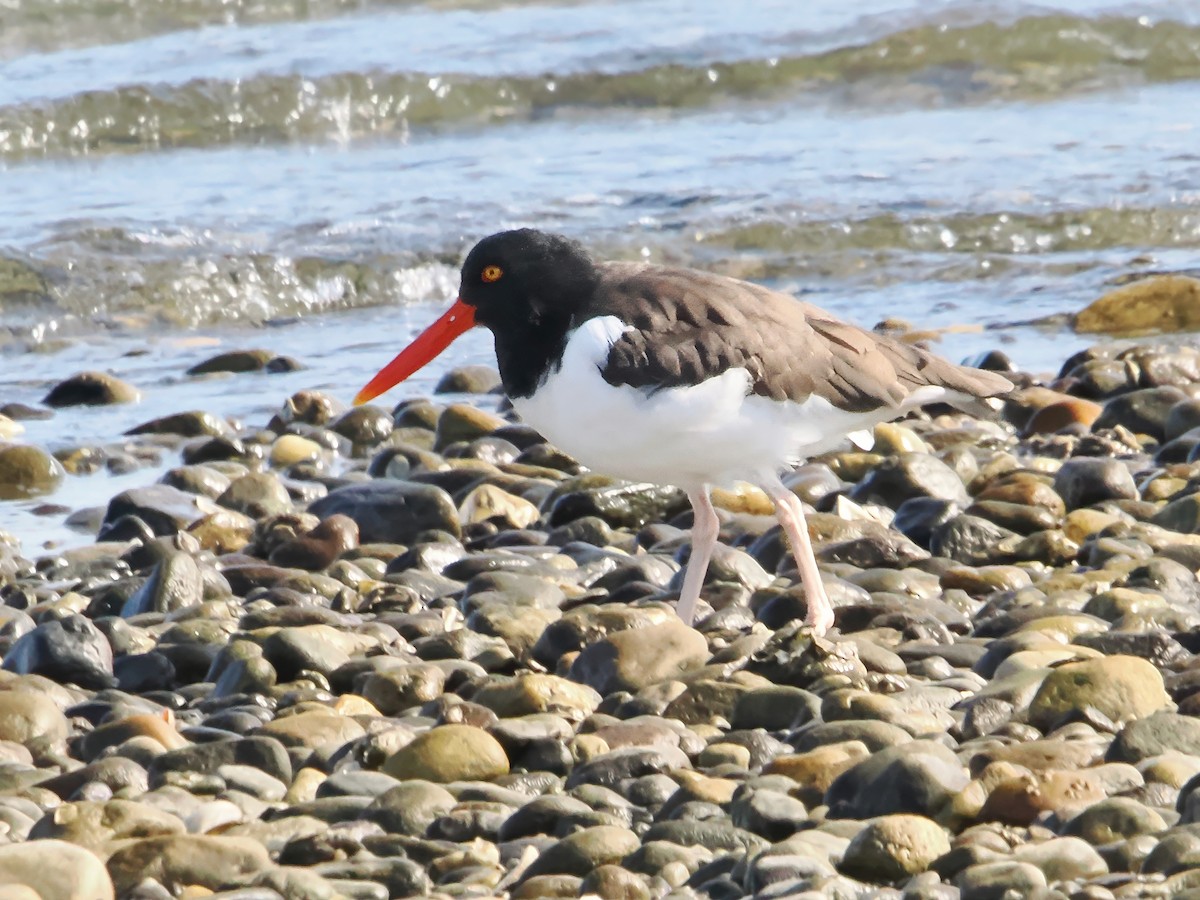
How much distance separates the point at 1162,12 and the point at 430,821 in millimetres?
14477

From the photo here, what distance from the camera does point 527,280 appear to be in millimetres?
4465

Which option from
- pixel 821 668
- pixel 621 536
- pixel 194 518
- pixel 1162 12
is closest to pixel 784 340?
pixel 821 668

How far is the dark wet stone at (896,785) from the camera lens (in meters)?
3.11

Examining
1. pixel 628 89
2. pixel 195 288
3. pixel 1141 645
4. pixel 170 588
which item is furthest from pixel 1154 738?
pixel 628 89

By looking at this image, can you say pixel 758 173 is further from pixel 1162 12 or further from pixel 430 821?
pixel 430 821

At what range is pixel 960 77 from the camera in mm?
14945

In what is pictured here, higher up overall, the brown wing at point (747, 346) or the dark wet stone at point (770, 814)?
the brown wing at point (747, 346)

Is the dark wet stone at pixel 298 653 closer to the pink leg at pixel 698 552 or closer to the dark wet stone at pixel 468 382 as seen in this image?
the pink leg at pixel 698 552

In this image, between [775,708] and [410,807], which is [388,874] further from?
[775,708]

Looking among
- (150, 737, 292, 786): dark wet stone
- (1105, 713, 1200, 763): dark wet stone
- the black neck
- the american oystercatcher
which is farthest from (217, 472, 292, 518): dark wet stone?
(1105, 713, 1200, 763): dark wet stone

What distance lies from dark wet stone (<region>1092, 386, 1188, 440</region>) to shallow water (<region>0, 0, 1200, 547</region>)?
1.30 m

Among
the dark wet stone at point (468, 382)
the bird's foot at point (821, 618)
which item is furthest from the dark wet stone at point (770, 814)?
the dark wet stone at point (468, 382)

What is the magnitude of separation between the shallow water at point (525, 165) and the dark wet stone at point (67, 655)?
179 cm

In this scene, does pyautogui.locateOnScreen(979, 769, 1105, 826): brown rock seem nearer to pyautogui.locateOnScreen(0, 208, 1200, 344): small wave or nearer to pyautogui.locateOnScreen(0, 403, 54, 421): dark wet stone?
pyautogui.locateOnScreen(0, 403, 54, 421): dark wet stone
